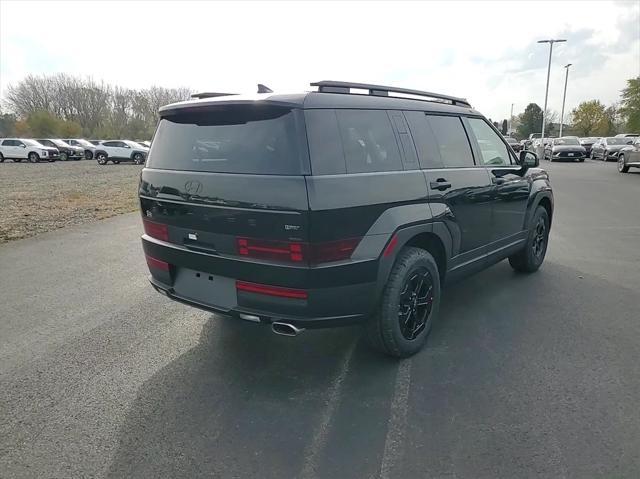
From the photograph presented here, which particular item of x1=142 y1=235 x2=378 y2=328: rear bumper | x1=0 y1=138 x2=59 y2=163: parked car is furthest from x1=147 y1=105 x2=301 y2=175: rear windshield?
x1=0 y1=138 x2=59 y2=163: parked car

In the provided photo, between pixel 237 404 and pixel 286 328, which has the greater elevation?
pixel 286 328

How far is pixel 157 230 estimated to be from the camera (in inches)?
133

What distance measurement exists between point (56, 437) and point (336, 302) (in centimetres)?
178

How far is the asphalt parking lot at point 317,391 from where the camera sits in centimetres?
230

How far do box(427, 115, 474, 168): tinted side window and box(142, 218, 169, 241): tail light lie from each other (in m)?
2.28

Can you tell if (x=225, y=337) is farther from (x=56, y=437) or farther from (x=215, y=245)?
(x=56, y=437)

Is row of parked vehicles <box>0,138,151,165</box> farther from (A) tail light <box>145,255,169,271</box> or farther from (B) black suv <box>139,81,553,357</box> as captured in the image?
(B) black suv <box>139,81,553,357</box>

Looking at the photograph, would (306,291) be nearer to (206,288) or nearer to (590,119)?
(206,288)

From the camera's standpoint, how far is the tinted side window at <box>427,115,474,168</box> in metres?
3.67

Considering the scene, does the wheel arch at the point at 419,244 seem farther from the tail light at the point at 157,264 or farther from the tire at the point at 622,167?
the tire at the point at 622,167

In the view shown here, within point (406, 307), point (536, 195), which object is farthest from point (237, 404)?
point (536, 195)

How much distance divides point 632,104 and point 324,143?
57.0 meters

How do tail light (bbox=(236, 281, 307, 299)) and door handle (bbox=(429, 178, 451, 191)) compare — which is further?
door handle (bbox=(429, 178, 451, 191))

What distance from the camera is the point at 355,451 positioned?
2.36 meters
